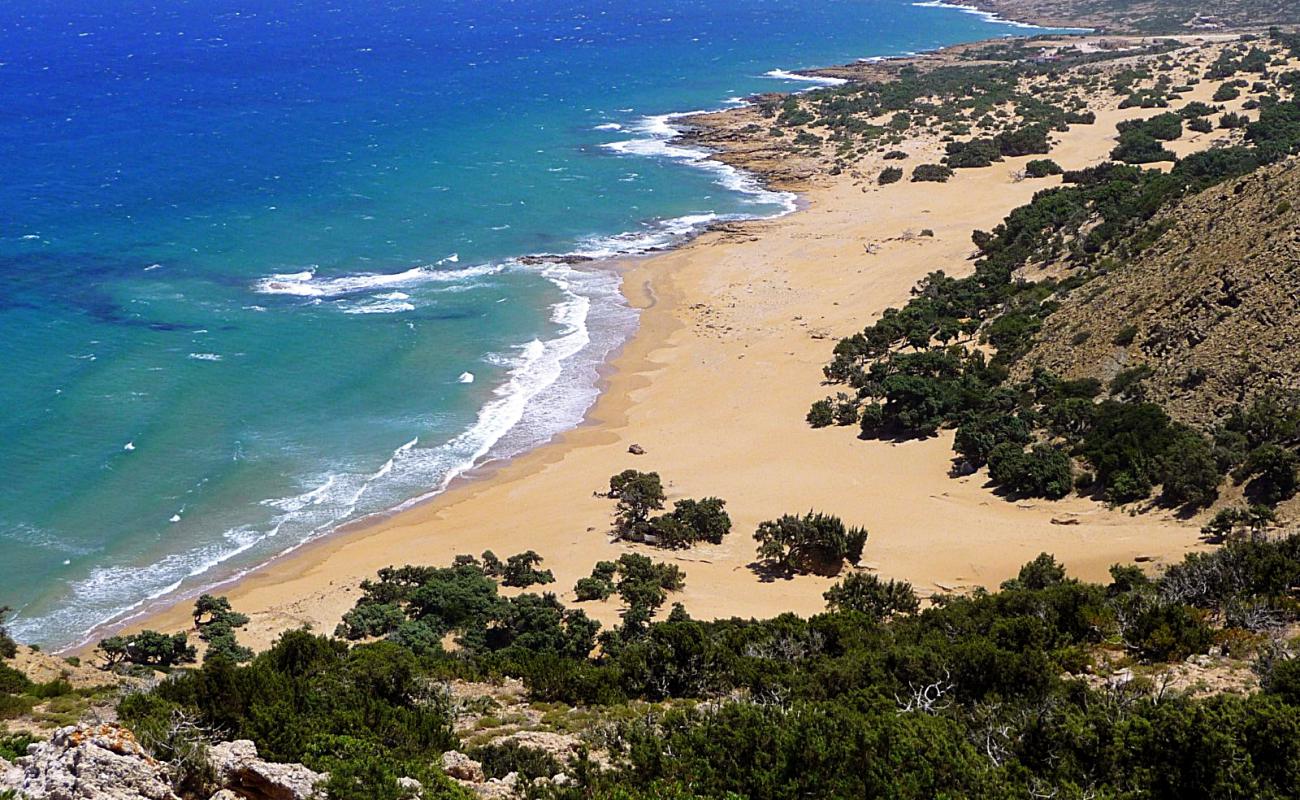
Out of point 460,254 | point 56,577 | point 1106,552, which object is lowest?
point 1106,552

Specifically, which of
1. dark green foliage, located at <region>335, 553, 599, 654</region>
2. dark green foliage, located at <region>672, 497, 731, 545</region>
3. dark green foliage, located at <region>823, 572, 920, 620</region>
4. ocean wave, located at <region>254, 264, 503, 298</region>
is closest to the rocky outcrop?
dark green foliage, located at <region>335, 553, 599, 654</region>

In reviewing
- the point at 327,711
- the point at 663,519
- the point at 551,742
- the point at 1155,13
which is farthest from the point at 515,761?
the point at 1155,13

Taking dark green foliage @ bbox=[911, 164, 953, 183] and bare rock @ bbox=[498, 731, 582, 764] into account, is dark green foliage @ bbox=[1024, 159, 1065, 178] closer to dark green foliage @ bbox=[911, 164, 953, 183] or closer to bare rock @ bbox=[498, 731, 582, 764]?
dark green foliage @ bbox=[911, 164, 953, 183]

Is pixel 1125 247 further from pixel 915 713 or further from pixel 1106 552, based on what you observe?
pixel 915 713

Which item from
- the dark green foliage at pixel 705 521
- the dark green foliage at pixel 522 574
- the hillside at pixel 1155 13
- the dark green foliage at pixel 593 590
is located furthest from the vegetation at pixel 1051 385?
the hillside at pixel 1155 13

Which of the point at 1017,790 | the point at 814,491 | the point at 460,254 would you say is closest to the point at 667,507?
the point at 814,491

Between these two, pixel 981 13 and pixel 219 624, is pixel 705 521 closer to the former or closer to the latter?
pixel 219 624

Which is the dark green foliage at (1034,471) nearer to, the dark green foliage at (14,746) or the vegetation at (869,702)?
the vegetation at (869,702)
